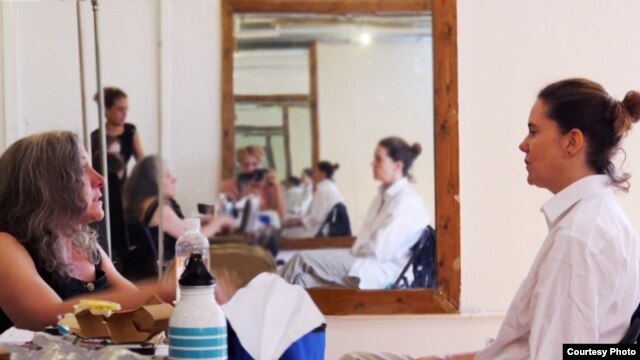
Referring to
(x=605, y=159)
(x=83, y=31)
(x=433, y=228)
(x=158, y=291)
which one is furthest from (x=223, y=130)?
(x=605, y=159)

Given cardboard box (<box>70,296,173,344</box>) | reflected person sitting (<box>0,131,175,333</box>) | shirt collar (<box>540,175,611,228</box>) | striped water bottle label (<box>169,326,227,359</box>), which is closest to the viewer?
striped water bottle label (<box>169,326,227,359</box>)

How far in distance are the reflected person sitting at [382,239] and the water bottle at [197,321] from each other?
2.02 meters

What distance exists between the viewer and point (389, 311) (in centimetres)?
353

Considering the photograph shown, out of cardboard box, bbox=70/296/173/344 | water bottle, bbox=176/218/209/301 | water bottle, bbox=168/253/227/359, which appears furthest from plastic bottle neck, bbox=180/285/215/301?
water bottle, bbox=176/218/209/301

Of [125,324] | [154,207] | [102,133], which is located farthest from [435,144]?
[125,324]

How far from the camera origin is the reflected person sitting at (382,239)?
3521 millimetres

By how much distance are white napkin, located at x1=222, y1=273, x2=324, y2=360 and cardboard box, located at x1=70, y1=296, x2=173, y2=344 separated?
0.21 metres

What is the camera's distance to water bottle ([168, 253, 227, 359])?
4.83 feet

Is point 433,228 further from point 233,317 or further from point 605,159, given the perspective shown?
point 233,317

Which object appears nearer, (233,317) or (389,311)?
(233,317)

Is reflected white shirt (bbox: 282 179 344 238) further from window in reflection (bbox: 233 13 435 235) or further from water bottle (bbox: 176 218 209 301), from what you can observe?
water bottle (bbox: 176 218 209 301)

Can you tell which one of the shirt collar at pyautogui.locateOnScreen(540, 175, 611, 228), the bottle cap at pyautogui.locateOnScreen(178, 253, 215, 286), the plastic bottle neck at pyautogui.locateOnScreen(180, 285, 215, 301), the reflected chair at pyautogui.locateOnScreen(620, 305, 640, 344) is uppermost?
the shirt collar at pyautogui.locateOnScreen(540, 175, 611, 228)

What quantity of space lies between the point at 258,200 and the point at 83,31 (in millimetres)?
905

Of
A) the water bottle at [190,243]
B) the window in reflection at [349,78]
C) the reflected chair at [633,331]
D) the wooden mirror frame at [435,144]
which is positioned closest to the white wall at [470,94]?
the wooden mirror frame at [435,144]
